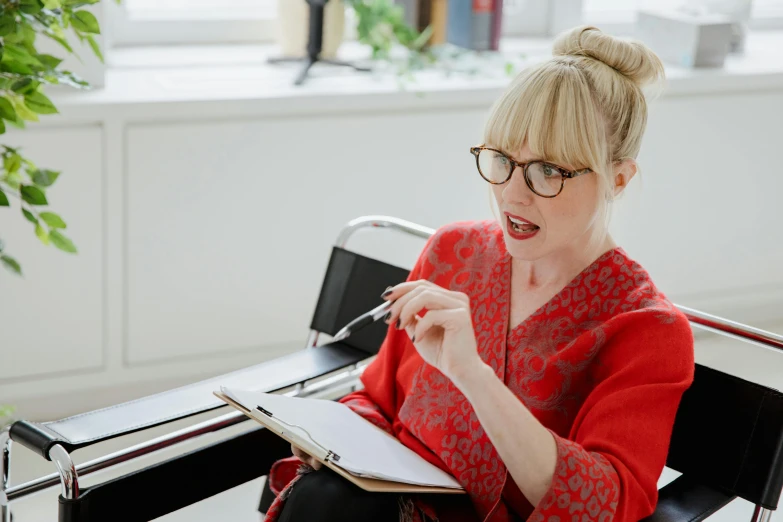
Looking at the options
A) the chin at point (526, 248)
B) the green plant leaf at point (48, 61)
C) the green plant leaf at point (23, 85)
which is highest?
the green plant leaf at point (48, 61)

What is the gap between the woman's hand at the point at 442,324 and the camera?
1.29m

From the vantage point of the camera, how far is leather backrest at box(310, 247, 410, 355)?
1987 millimetres

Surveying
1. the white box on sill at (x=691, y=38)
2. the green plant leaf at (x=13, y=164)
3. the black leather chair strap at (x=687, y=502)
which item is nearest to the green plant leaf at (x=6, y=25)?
the green plant leaf at (x=13, y=164)

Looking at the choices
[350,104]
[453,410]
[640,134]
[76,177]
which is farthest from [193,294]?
[640,134]

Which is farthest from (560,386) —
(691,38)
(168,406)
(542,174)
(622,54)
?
(691,38)

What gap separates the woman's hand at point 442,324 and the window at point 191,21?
215 cm

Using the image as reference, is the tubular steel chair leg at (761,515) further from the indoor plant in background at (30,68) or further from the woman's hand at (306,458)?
the indoor plant in background at (30,68)

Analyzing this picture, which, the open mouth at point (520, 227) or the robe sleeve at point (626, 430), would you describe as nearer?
the robe sleeve at point (626, 430)

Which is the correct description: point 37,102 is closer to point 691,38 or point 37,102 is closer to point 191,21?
point 191,21

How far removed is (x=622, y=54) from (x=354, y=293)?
773mm

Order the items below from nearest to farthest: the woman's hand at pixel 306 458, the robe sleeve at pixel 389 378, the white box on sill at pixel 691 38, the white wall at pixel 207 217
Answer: the woman's hand at pixel 306 458 → the robe sleeve at pixel 389 378 → the white wall at pixel 207 217 → the white box on sill at pixel 691 38

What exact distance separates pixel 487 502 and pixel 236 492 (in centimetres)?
120

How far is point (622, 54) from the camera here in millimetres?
1438

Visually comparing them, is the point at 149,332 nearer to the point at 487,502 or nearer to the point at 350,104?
the point at 350,104
